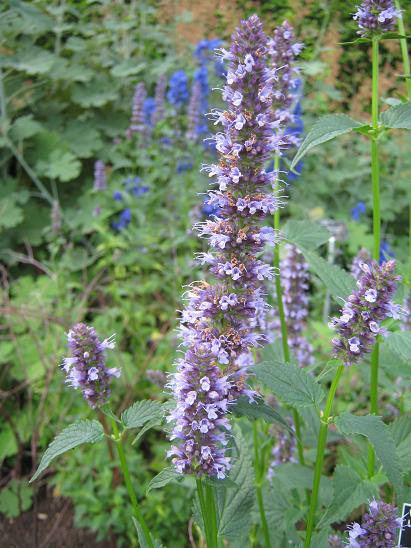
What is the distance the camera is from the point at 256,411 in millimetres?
1313

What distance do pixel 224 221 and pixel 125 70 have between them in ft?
15.2

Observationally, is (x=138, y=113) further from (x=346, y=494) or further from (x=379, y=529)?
(x=379, y=529)

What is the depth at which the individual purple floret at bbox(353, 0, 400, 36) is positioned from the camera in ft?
5.11

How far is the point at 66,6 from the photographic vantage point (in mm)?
5918

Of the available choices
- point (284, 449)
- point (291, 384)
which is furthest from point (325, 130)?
point (284, 449)

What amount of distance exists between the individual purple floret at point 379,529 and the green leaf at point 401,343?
37 centimetres

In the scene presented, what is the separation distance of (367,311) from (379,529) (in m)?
0.54

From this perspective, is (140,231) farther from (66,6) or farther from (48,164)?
(66,6)

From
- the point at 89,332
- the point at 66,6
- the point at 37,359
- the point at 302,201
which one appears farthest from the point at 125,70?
the point at 89,332

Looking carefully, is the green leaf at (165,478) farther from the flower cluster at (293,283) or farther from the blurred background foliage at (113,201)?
the blurred background foliage at (113,201)

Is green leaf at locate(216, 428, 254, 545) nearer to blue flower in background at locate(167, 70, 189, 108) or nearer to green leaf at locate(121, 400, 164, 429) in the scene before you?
green leaf at locate(121, 400, 164, 429)

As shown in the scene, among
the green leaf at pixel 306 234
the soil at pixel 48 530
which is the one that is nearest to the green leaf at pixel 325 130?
the green leaf at pixel 306 234

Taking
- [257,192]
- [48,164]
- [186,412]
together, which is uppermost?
[48,164]

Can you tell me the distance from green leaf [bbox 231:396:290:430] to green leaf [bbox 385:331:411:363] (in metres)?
0.37
